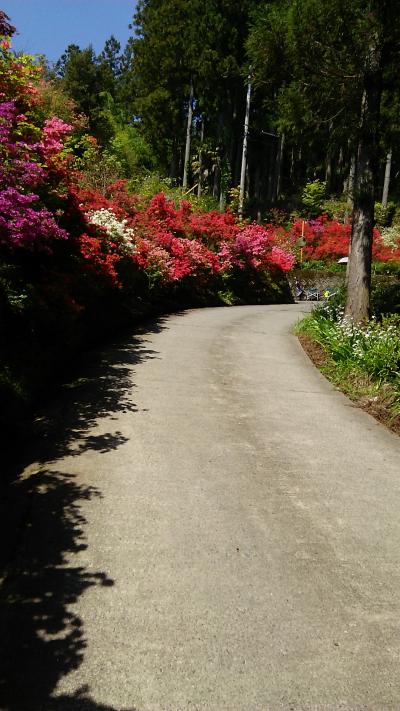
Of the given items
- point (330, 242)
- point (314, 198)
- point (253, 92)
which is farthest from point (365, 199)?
point (314, 198)

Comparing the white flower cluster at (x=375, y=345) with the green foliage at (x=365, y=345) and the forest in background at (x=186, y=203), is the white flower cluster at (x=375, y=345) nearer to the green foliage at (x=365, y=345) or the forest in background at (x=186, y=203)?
the green foliage at (x=365, y=345)

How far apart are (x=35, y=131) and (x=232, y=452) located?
526 centimetres

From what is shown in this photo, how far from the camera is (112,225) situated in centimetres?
1224

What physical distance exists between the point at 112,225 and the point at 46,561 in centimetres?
994

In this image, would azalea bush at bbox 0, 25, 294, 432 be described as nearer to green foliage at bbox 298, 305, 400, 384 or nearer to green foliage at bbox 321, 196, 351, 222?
green foliage at bbox 298, 305, 400, 384

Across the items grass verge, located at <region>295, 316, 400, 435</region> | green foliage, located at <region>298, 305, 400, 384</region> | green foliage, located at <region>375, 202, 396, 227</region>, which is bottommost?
grass verge, located at <region>295, 316, 400, 435</region>

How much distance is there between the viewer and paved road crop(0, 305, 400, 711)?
260 cm

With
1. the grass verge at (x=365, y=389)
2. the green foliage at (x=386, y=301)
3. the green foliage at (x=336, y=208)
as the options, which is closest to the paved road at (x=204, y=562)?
the grass verge at (x=365, y=389)

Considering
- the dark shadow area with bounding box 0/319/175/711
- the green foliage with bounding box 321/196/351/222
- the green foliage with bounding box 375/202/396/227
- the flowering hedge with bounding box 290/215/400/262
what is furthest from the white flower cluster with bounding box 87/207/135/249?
the green foliage with bounding box 375/202/396/227

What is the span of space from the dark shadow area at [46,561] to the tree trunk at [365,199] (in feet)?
19.7

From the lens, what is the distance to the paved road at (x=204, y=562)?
260cm

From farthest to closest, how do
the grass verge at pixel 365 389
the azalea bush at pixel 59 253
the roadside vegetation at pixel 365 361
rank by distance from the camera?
1. the roadside vegetation at pixel 365 361
2. the grass verge at pixel 365 389
3. the azalea bush at pixel 59 253

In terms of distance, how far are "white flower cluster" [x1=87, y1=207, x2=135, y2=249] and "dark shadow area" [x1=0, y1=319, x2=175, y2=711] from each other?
6480mm

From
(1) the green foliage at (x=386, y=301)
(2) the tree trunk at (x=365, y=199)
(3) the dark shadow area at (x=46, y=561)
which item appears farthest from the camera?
(1) the green foliage at (x=386, y=301)
